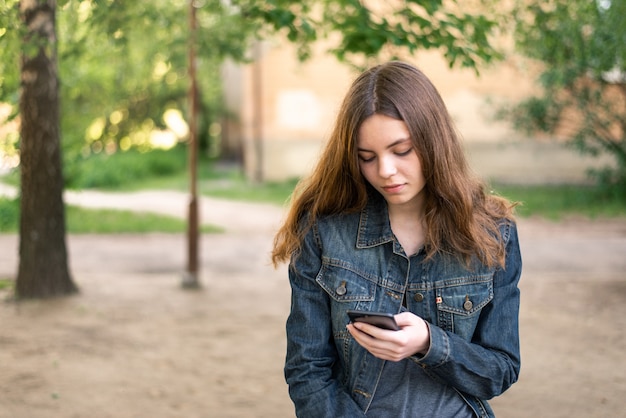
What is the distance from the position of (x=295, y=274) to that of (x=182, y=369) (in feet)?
12.4

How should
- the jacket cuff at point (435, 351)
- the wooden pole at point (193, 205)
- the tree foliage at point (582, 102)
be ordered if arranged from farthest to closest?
the tree foliage at point (582, 102) < the wooden pole at point (193, 205) < the jacket cuff at point (435, 351)

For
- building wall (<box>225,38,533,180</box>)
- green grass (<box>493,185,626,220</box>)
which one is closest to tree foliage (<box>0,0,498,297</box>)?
green grass (<box>493,185,626,220</box>)

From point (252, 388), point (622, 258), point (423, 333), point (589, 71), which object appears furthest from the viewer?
point (589, 71)

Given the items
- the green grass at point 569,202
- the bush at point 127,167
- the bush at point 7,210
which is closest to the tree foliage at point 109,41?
the bush at point 7,210

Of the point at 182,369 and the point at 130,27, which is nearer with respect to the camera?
the point at 182,369

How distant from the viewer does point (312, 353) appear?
2158mm

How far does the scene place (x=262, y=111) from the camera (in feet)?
61.6

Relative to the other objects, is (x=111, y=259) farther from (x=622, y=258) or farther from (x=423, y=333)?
→ (x=423, y=333)

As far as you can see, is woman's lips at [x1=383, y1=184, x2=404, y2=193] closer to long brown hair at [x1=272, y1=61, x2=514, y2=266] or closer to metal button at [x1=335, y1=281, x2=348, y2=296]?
long brown hair at [x1=272, y1=61, x2=514, y2=266]

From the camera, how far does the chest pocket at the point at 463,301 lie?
216cm

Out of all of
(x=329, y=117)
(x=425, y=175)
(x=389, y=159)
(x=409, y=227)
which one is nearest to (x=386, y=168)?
(x=389, y=159)

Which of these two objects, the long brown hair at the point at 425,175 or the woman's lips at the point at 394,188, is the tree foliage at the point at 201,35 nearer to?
the long brown hair at the point at 425,175

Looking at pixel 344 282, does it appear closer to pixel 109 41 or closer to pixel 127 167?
pixel 109 41

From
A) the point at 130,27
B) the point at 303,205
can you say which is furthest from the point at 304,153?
the point at 303,205
